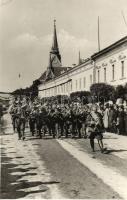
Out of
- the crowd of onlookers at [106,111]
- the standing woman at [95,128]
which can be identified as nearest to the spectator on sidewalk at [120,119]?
the crowd of onlookers at [106,111]

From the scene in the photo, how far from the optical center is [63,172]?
35.4 ft

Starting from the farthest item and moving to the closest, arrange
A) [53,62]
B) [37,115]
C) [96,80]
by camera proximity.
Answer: [53,62], [96,80], [37,115]

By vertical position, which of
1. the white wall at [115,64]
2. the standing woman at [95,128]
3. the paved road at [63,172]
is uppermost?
the white wall at [115,64]

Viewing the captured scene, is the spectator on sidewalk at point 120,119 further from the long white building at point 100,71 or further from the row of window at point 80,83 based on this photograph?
the row of window at point 80,83

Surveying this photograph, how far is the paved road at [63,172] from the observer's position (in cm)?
861

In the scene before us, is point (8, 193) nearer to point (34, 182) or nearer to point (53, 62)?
point (34, 182)

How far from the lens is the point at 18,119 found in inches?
776

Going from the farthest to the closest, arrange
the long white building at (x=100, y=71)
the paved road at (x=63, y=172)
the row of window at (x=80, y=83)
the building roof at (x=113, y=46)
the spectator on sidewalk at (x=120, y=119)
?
the row of window at (x=80, y=83) < the long white building at (x=100, y=71) < the building roof at (x=113, y=46) < the spectator on sidewalk at (x=120, y=119) < the paved road at (x=63, y=172)

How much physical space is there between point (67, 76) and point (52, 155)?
180ft

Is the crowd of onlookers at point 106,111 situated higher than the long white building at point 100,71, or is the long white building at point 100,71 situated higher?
the long white building at point 100,71

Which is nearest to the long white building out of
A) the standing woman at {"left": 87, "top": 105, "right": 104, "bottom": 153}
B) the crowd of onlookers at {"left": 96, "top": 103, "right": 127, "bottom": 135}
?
the crowd of onlookers at {"left": 96, "top": 103, "right": 127, "bottom": 135}

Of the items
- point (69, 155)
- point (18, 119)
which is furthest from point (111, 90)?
point (69, 155)

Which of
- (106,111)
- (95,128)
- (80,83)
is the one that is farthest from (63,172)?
(80,83)

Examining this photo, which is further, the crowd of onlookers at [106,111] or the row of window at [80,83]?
the row of window at [80,83]
